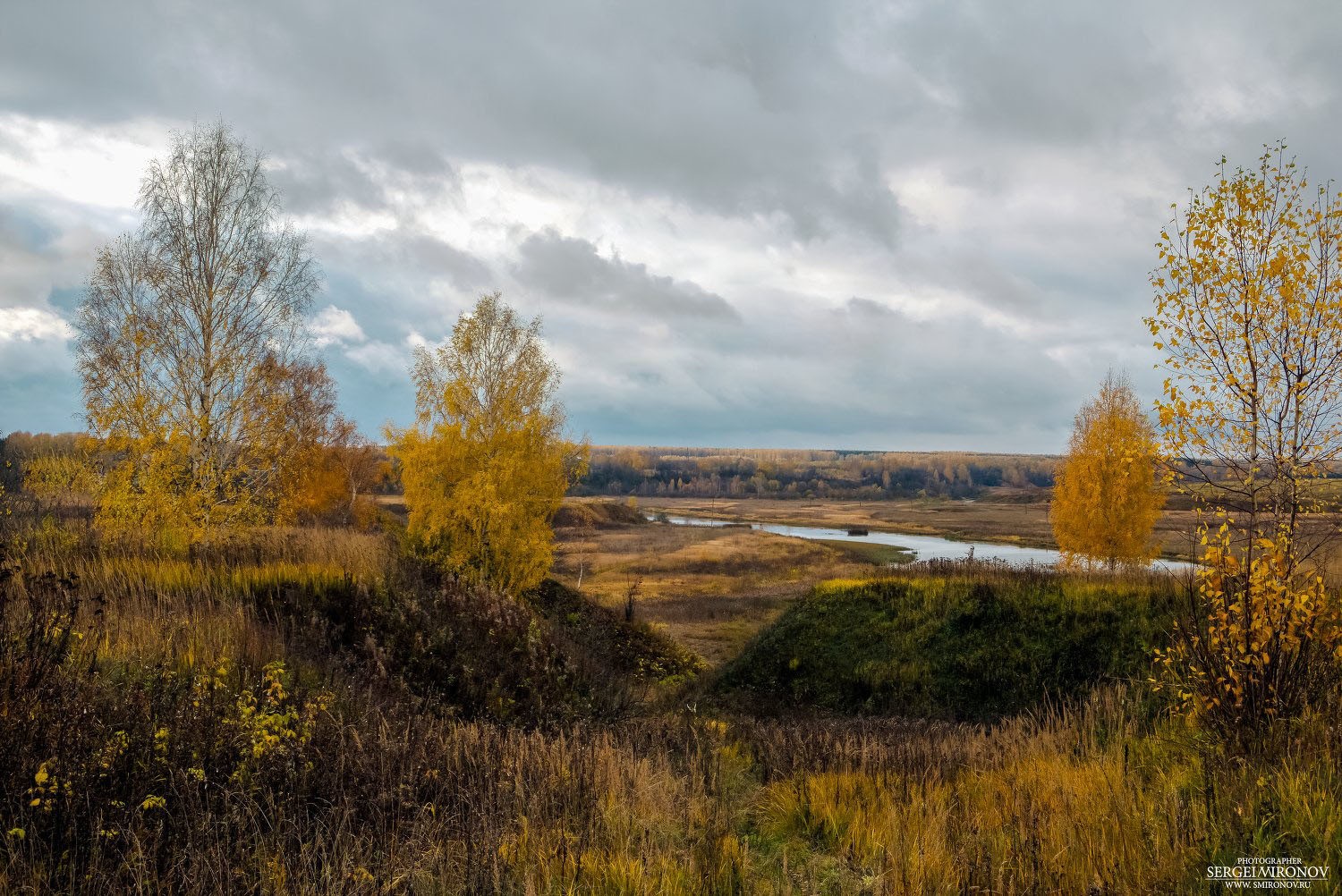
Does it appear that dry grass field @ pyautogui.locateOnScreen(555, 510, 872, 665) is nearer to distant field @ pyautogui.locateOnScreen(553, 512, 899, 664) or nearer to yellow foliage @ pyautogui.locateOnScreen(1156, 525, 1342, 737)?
distant field @ pyautogui.locateOnScreen(553, 512, 899, 664)

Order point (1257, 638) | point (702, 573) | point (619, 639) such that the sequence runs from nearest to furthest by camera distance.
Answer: point (1257, 638), point (619, 639), point (702, 573)

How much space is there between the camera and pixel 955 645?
45.6 feet

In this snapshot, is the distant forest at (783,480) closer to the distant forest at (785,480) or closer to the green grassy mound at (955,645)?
the distant forest at (785,480)

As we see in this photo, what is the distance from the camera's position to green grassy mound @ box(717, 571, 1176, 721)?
12.3 m

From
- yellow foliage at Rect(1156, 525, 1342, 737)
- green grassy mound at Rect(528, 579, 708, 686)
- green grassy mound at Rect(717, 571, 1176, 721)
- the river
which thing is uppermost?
yellow foliage at Rect(1156, 525, 1342, 737)

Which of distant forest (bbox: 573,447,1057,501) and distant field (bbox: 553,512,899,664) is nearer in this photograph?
distant field (bbox: 553,512,899,664)

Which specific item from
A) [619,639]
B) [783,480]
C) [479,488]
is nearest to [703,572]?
[619,639]

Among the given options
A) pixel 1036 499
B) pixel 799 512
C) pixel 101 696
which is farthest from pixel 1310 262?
pixel 1036 499

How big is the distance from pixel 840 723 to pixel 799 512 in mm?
107776

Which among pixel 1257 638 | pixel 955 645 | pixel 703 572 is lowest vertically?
pixel 703 572

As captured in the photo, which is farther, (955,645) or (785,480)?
(785,480)

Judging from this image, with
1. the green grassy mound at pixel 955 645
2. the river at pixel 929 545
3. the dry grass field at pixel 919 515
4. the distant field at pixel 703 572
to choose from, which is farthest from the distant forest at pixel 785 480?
the green grassy mound at pixel 955 645

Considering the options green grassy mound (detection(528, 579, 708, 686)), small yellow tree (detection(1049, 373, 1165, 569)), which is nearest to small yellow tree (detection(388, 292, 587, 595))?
green grassy mound (detection(528, 579, 708, 686))

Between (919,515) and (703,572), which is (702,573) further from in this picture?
(919,515)
